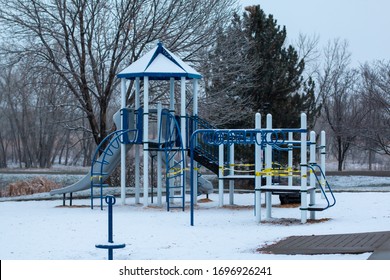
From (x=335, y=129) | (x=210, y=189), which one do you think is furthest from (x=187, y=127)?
(x=335, y=129)

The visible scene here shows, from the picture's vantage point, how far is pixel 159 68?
20.4 metres

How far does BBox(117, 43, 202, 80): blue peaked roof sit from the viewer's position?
795 inches

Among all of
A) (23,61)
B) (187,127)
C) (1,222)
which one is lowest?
(1,222)

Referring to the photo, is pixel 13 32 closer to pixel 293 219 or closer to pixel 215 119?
pixel 215 119

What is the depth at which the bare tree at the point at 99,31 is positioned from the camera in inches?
1085

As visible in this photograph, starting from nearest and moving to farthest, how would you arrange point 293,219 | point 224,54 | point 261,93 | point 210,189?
point 293,219 < point 210,189 < point 224,54 < point 261,93

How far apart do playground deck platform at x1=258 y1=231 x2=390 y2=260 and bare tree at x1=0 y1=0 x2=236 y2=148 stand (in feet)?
55.6

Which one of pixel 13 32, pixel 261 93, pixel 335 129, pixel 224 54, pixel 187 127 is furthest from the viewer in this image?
pixel 335 129

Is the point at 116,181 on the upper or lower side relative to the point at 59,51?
lower

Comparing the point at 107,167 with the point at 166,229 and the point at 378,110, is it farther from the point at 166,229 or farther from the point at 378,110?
the point at 378,110

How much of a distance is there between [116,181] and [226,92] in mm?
6042

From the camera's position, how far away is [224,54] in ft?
99.1

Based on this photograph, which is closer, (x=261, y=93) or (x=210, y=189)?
(x=210, y=189)

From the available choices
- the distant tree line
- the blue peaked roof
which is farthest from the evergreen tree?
the blue peaked roof
